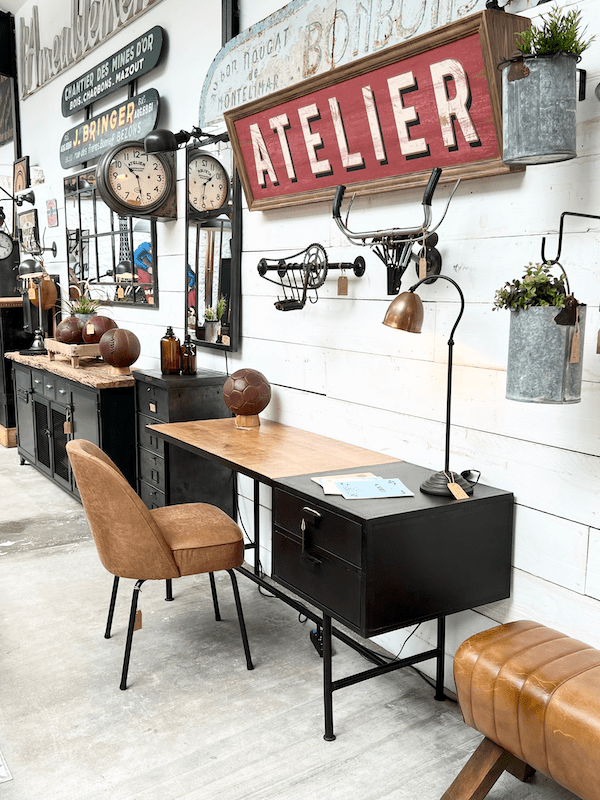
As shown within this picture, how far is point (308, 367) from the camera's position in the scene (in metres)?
3.44

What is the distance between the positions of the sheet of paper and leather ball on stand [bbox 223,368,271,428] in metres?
0.91

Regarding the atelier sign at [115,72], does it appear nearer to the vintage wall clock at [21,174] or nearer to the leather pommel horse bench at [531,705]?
the vintage wall clock at [21,174]

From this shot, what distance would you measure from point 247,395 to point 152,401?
0.93m

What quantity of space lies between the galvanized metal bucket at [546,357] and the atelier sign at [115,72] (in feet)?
11.3

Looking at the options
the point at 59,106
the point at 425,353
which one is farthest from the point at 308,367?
the point at 59,106


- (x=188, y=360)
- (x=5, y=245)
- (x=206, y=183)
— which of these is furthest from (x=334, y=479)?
→ (x=5, y=245)

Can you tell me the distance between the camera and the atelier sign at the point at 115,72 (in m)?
4.55

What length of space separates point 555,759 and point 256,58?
3138mm

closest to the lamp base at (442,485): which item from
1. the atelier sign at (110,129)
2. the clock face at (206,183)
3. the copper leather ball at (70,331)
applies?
the clock face at (206,183)

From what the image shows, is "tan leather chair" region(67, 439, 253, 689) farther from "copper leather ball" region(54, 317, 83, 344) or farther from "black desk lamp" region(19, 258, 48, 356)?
"black desk lamp" region(19, 258, 48, 356)

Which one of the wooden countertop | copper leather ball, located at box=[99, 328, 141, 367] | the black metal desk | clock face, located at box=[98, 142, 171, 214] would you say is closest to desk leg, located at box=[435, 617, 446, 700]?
the black metal desk

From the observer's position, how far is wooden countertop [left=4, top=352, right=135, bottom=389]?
4.47m

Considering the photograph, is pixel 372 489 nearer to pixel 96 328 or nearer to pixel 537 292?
pixel 537 292

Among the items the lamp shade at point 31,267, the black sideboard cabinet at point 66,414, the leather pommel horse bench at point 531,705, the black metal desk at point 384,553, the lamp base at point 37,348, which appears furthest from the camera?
the lamp shade at point 31,267
